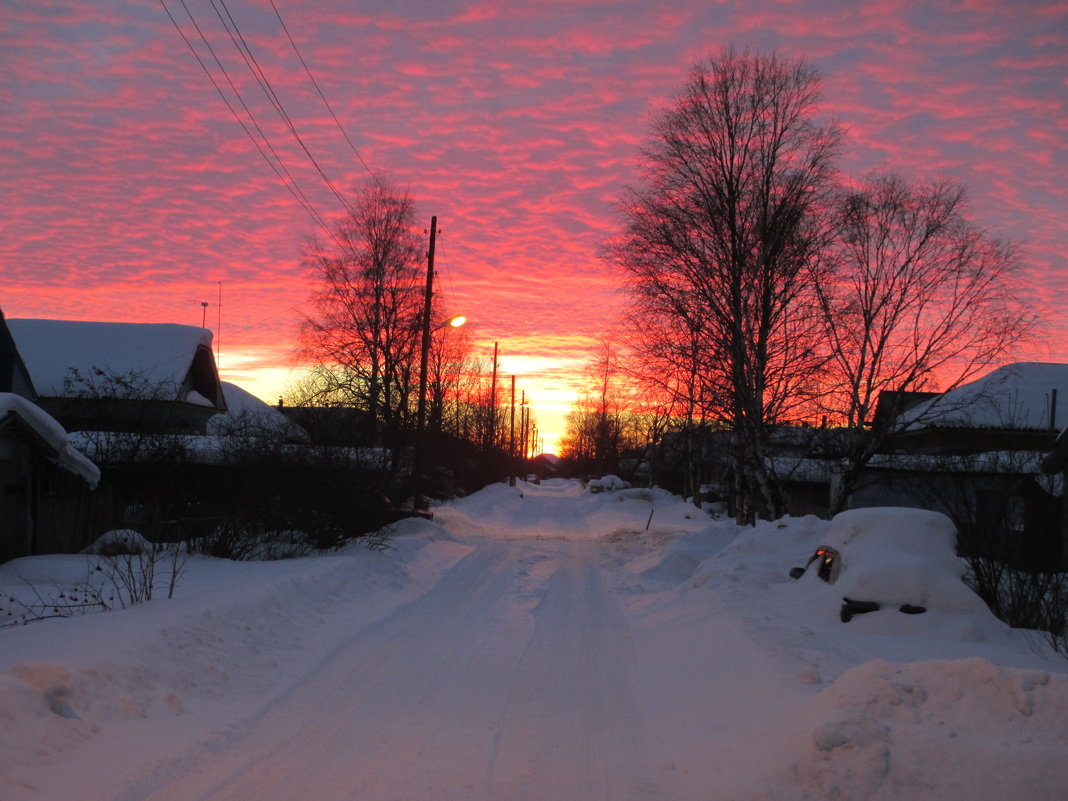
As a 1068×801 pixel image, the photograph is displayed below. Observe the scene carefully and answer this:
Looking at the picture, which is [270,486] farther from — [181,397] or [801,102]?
[181,397]

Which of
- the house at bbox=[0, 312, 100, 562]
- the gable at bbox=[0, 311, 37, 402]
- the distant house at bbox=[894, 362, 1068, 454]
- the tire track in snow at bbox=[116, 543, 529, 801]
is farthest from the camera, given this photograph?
the distant house at bbox=[894, 362, 1068, 454]

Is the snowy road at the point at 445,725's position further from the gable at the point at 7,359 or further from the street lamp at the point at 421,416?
the gable at the point at 7,359

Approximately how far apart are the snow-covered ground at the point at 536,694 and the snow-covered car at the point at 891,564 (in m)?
0.04

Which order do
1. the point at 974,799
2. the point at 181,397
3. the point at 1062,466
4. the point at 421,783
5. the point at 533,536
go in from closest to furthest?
the point at 974,799
the point at 421,783
the point at 1062,466
the point at 533,536
the point at 181,397

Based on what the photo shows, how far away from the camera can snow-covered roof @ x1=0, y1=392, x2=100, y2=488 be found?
14867 mm

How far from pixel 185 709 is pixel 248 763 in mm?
1475

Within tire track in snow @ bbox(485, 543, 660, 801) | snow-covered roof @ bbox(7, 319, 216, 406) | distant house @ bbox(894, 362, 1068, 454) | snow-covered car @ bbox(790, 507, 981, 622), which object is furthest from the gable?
distant house @ bbox(894, 362, 1068, 454)

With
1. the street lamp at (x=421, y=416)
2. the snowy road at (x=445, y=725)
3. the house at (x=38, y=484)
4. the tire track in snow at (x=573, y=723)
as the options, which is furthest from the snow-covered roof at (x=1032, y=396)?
the house at (x=38, y=484)

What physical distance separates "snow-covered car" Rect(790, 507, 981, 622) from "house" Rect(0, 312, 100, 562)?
1322cm

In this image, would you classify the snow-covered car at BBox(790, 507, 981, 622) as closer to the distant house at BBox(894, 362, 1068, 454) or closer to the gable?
the distant house at BBox(894, 362, 1068, 454)

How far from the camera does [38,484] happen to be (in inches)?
644

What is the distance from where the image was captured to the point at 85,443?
21.9 m

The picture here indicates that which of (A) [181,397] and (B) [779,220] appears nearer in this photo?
(B) [779,220]

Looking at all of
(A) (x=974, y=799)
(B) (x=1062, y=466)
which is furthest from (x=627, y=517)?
(A) (x=974, y=799)
